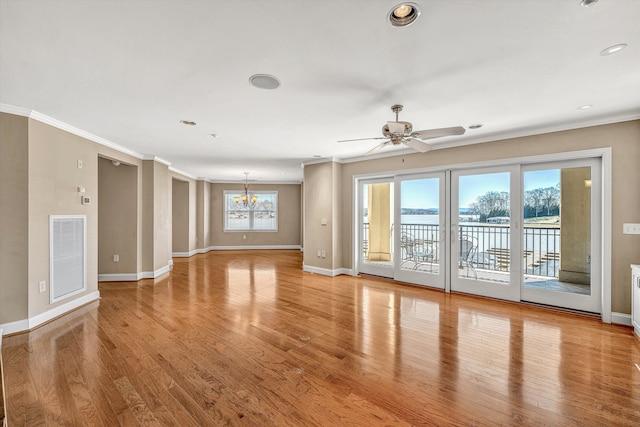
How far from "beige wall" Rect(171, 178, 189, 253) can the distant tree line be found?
26.1 ft

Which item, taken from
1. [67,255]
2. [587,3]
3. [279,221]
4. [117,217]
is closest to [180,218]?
[117,217]

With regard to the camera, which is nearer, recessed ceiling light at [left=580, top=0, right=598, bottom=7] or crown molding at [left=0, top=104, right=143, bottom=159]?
recessed ceiling light at [left=580, top=0, right=598, bottom=7]

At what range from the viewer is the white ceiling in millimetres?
Answer: 1642

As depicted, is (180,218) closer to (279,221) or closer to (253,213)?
(253,213)

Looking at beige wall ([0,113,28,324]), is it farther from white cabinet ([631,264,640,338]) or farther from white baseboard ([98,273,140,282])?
white cabinet ([631,264,640,338])

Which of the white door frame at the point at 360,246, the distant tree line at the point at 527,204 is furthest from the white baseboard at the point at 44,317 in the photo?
the distant tree line at the point at 527,204

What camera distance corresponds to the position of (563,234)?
3875 millimetres

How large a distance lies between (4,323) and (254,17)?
170 inches

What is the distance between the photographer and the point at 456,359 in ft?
8.48

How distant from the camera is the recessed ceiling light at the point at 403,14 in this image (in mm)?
1582

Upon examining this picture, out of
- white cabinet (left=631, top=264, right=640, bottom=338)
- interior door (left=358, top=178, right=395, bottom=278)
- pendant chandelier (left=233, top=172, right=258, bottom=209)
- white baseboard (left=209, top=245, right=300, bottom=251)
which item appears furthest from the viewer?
white baseboard (left=209, top=245, right=300, bottom=251)

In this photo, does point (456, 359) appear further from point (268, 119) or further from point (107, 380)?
point (268, 119)

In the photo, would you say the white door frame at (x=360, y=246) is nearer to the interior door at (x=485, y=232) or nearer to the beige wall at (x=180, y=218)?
the interior door at (x=485, y=232)

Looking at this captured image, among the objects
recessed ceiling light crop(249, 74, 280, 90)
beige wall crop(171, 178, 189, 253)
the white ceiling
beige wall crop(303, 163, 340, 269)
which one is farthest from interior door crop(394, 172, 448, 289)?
beige wall crop(171, 178, 189, 253)
